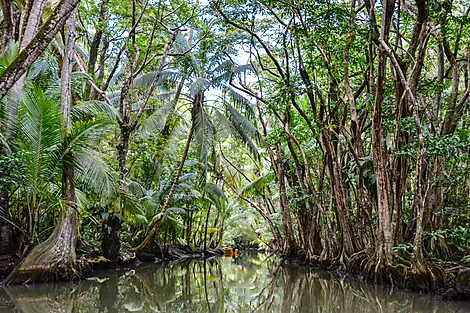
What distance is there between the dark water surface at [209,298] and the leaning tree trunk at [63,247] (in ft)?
0.84

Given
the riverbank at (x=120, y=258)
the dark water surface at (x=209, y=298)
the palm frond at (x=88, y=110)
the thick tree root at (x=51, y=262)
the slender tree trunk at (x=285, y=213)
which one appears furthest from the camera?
the slender tree trunk at (x=285, y=213)

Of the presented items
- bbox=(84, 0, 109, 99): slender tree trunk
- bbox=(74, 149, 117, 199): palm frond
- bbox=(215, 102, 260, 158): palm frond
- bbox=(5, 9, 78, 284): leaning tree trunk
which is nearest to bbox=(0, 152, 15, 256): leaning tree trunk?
bbox=(5, 9, 78, 284): leaning tree trunk

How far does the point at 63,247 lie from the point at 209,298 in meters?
2.81

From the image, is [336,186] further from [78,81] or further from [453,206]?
[78,81]

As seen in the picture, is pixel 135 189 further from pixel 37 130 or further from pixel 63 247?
pixel 37 130

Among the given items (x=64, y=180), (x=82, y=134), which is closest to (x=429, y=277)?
(x=82, y=134)

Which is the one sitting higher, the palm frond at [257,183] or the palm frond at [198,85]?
the palm frond at [198,85]

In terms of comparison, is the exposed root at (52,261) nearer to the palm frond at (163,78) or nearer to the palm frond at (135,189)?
the palm frond at (135,189)

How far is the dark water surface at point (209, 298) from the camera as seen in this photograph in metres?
5.39

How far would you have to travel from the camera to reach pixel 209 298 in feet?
20.8

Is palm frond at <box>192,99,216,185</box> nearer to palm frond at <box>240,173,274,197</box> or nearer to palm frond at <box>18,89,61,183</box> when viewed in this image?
palm frond at <box>18,89,61,183</box>

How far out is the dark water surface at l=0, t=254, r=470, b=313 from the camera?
5387mm

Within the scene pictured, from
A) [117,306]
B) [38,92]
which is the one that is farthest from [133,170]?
[117,306]

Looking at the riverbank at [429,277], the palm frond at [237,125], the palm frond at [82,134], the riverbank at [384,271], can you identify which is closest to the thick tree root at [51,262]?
the riverbank at [384,271]
